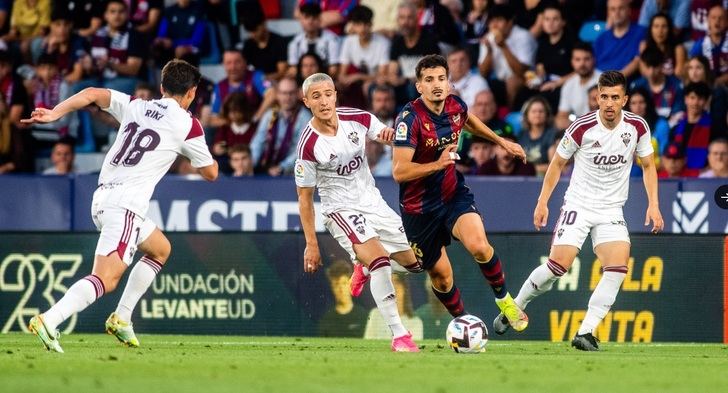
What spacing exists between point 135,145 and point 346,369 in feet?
8.79

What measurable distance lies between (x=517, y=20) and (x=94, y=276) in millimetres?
9325

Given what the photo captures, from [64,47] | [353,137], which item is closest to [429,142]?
[353,137]

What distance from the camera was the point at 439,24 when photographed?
18453mm

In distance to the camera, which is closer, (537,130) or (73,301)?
(73,301)

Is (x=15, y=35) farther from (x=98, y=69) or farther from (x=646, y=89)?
(x=646, y=89)

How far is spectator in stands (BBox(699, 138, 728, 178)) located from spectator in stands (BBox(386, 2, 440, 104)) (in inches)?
154

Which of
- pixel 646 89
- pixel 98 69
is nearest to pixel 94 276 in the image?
pixel 646 89

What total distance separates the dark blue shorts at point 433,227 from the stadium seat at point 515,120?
18.0 ft

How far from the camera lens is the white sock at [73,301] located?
998 cm

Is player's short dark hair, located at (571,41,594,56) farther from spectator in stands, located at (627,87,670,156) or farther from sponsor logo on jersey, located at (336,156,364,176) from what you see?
sponsor logo on jersey, located at (336,156,364,176)

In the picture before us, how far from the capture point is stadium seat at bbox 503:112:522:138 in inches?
678

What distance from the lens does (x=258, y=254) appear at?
14734 millimetres

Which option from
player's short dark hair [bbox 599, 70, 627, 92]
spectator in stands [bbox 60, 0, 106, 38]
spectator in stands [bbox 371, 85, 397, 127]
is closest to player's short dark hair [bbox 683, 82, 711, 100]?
spectator in stands [bbox 371, 85, 397, 127]

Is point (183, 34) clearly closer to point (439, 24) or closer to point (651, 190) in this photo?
point (439, 24)
